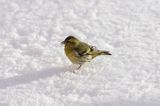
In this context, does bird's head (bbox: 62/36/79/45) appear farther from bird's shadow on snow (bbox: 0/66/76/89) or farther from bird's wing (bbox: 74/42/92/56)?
bird's shadow on snow (bbox: 0/66/76/89)

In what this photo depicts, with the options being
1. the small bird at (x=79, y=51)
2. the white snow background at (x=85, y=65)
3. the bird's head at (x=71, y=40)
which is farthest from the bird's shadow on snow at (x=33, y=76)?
the bird's head at (x=71, y=40)

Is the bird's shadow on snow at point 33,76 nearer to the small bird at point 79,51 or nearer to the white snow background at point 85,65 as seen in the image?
the white snow background at point 85,65

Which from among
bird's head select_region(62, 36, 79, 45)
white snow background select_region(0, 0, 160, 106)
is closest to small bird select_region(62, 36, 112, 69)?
bird's head select_region(62, 36, 79, 45)

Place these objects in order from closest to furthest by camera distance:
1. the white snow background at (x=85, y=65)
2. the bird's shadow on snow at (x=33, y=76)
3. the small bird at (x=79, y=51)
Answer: the white snow background at (x=85, y=65) → the bird's shadow on snow at (x=33, y=76) → the small bird at (x=79, y=51)

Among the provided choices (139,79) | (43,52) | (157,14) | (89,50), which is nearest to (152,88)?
(139,79)

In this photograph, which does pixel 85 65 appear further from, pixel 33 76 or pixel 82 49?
pixel 33 76

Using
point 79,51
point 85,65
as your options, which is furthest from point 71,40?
point 85,65

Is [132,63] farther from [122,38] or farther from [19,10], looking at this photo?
[19,10]
